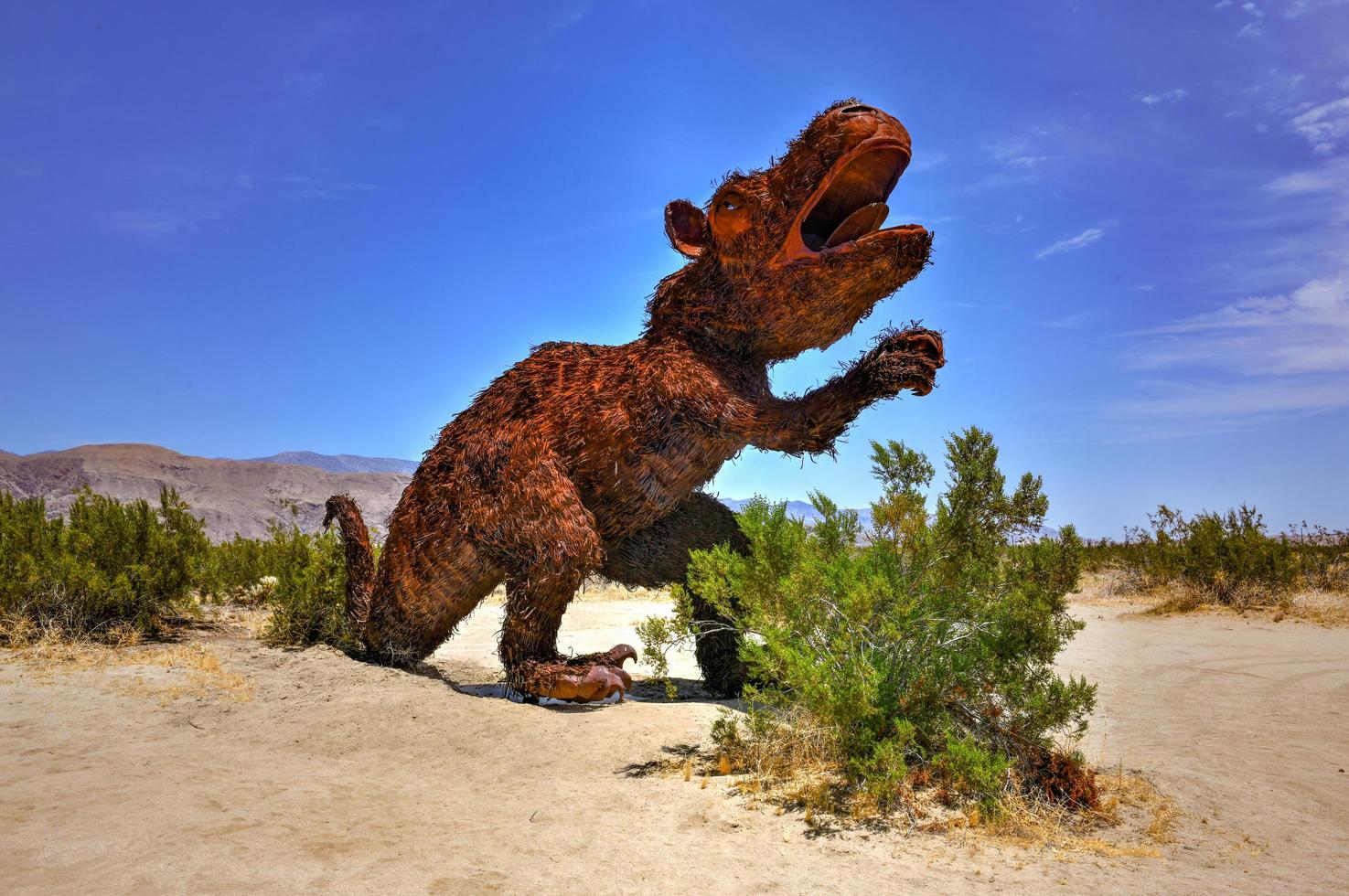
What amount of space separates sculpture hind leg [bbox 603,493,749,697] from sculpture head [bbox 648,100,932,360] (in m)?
1.33

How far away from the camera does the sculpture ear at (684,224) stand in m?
5.73

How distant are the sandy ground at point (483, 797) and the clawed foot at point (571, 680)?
112 millimetres

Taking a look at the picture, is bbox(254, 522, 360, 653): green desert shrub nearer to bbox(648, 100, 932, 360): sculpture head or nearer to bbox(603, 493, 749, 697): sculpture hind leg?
bbox(603, 493, 749, 697): sculpture hind leg

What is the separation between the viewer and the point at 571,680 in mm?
5262

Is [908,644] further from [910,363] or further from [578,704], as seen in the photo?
[578,704]

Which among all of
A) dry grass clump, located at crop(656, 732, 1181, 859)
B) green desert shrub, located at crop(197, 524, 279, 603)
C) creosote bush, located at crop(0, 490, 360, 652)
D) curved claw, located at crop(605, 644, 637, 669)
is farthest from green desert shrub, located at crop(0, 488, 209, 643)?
dry grass clump, located at crop(656, 732, 1181, 859)

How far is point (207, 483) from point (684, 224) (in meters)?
41.9

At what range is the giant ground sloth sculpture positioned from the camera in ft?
16.2

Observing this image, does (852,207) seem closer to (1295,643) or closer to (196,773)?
(196,773)

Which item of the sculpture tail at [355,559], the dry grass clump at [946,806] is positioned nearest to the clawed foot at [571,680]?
the dry grass clump at [946,806]

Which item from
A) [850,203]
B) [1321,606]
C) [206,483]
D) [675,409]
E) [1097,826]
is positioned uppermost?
[206,483]

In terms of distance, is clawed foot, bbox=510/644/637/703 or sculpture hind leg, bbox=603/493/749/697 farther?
sculpture hind leg, bbox=603/493/749/697

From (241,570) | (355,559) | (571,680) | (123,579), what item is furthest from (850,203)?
(241,570)

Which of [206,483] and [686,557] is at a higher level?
[206,483]
